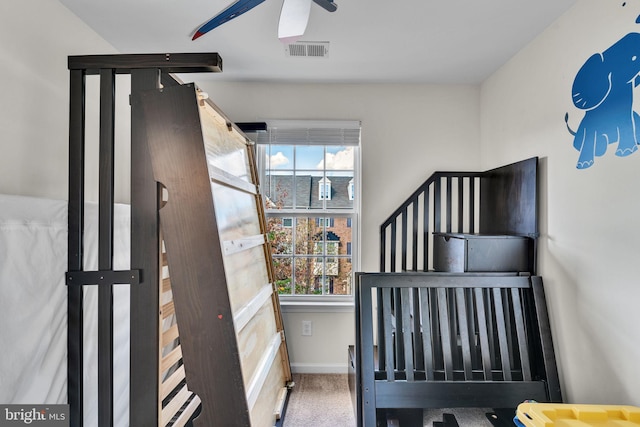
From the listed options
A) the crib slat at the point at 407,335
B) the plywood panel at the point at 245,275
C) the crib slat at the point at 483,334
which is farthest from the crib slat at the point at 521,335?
the plywood panel at the point at 245,275

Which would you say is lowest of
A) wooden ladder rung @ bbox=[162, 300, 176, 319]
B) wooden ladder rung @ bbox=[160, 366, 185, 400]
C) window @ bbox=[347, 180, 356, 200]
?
wooden ladder rung @ bbox=[160, 366, 185, 400]

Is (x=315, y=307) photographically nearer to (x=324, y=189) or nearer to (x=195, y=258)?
(x=324, y=189)

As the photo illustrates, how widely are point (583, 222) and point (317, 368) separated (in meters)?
2.16

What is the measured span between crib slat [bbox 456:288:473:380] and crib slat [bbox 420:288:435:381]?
0.18m

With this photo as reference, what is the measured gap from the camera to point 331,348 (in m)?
2.77

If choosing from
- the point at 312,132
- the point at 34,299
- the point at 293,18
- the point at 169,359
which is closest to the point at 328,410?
the point at 169,359

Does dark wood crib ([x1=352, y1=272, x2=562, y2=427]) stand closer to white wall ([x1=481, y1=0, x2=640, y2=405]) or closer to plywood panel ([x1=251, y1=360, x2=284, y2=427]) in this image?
white wall ([x1=481, y1=0, x2=640, y2=405])

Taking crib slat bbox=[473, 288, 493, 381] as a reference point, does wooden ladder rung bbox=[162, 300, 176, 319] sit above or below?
above

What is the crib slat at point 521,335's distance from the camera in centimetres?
178

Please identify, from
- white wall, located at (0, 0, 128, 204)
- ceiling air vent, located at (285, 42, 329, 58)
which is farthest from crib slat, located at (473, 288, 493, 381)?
white wall, located at (0, 0, 128, 204)

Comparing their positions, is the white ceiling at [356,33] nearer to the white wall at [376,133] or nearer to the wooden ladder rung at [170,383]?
the white wall at [376,133]

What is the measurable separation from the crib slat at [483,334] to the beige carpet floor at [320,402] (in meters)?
0.91

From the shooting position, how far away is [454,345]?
1.98 meters

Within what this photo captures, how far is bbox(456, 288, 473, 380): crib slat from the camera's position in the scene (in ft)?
5.85
